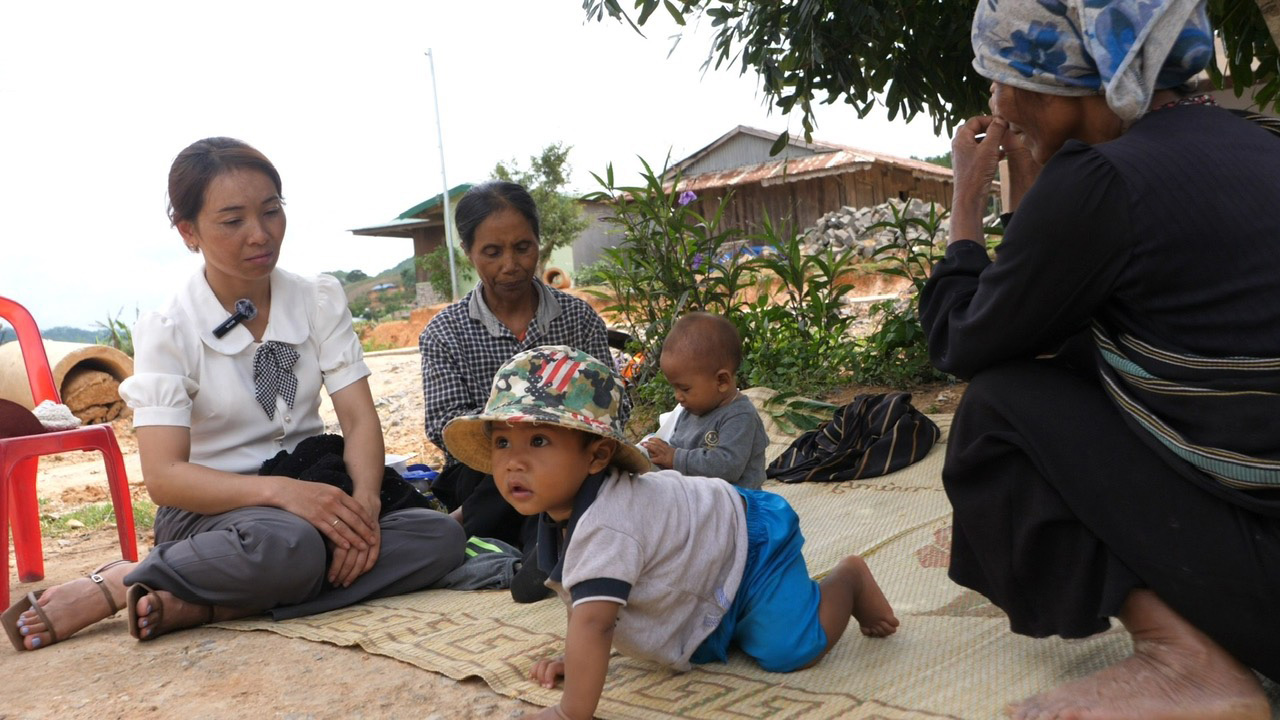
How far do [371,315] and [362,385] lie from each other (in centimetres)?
2671

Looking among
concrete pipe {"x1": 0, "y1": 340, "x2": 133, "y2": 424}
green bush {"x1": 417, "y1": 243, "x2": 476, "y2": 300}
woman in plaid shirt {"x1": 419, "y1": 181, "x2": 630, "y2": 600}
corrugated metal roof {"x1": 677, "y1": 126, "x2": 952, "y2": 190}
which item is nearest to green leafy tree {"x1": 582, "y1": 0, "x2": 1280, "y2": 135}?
woman in plaid shirt {"x1": 419, "y1": 181, "x2": 630, "y2": 600}

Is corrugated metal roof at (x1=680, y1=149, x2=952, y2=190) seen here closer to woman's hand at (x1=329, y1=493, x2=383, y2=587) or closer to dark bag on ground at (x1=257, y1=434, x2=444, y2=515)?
dark bag on ground at (x1=257, y1=434, x2=444, y2=515)

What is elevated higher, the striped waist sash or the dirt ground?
the striped waist sash

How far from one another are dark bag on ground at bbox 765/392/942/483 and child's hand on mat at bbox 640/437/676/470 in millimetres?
1343

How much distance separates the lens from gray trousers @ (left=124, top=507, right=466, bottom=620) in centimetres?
284

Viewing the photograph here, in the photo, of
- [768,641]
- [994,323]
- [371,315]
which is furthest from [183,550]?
[371,315]

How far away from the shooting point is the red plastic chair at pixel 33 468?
3494mm

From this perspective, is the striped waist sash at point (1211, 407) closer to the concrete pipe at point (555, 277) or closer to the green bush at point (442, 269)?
the concrete pipe at point (555, 277)

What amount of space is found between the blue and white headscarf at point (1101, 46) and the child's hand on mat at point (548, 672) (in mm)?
1485

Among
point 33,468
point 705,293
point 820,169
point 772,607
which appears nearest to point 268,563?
point 772,607

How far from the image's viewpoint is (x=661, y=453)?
3.12 m

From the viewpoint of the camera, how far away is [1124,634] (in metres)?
2.10

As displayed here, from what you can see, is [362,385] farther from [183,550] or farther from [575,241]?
[575,241]

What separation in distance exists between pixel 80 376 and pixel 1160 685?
9.07m
